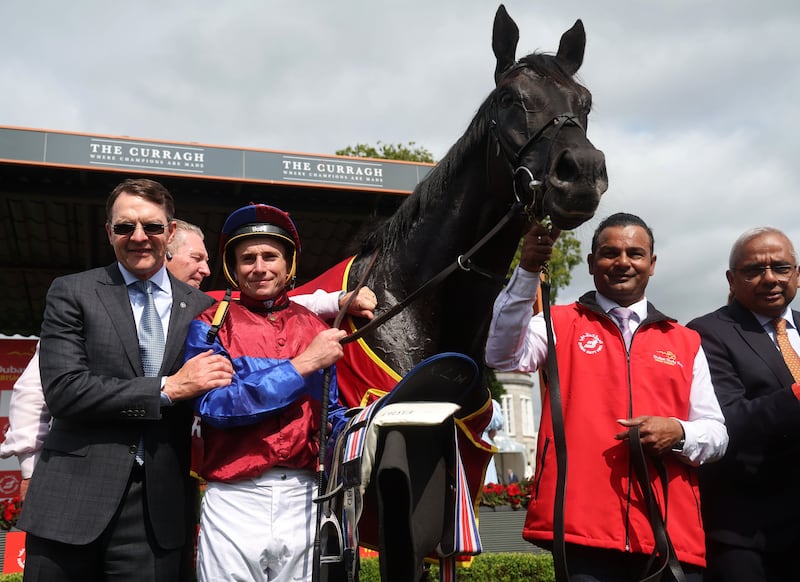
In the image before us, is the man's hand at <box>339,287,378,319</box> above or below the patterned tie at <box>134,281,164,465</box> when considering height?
above

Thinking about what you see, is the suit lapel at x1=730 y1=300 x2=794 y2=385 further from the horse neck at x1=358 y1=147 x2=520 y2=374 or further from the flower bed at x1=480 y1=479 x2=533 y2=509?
the flower bed at x1=480 y1=479 x2=533 y2=509

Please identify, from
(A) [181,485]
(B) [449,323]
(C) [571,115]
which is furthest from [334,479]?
(C) [571,115]

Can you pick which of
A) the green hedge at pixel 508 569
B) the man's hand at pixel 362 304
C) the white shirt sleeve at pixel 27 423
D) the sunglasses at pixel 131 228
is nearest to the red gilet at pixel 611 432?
the man's hand at pixel 362 304

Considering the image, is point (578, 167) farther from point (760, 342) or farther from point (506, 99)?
point (760, 342)

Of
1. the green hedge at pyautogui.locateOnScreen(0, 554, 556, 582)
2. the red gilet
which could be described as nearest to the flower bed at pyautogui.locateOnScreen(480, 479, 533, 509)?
the green hedge at pyautogui.locateOnScreen(0, 554, 556, 582)

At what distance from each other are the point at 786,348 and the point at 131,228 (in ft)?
9.30

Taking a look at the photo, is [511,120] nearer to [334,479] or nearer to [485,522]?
[334,479]

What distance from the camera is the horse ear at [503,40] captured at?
3289 millimetres

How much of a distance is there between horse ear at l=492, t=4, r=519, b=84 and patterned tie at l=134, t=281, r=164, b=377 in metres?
1.80

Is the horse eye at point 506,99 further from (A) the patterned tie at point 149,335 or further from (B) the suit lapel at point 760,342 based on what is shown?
(A) the patterned tie at point 149,335

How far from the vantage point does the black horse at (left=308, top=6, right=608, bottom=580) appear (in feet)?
9.63

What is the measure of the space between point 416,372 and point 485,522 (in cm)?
646

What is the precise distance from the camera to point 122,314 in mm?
2678

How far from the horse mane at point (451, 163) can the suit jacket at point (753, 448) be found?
1280mm
